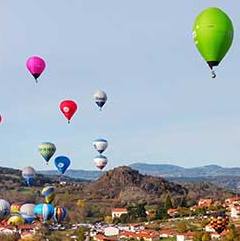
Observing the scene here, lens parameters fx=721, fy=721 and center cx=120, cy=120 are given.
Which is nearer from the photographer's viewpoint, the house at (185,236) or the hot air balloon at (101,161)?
the hot air balloon at (101,161)

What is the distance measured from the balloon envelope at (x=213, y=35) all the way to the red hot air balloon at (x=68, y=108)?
19.3m

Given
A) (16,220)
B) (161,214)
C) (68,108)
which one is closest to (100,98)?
(68,108)

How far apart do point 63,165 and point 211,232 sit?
611 inches

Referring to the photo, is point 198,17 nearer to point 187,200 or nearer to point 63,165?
point 63,165

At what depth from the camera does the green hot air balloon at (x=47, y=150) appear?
140ft

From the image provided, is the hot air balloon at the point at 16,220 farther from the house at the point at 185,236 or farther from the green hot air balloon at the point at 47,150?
the house at the point at 185,236

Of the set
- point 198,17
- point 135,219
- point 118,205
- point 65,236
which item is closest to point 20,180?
point 118,205

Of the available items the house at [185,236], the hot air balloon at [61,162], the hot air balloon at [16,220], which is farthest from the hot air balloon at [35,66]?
the house at [185,236]

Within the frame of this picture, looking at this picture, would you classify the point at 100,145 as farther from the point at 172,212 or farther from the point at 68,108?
the point at 172,212

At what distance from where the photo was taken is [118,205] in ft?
311

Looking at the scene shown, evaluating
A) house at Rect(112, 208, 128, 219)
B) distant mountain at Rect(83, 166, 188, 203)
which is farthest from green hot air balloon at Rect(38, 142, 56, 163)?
distant mountain at Rect(83, 166, 188, 203)

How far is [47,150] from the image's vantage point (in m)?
42.9

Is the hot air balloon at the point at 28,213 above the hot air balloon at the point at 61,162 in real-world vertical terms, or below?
below

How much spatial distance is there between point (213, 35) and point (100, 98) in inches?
896
